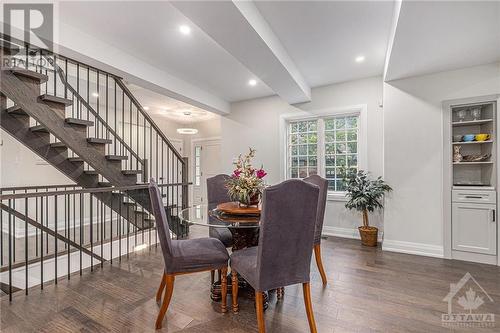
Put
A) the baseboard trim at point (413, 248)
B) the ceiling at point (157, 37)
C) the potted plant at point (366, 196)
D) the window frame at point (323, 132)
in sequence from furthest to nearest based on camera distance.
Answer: the window frame at point (323, 132) < the potted plant at point (366, 196) < the baseboard trim at point (413, 248) < the ceiling at point (157, 37)

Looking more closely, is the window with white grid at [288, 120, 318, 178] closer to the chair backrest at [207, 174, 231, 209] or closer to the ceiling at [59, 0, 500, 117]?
the ceiling at [59, 0, 500, 117]

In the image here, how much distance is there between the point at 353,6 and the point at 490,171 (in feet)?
8.97

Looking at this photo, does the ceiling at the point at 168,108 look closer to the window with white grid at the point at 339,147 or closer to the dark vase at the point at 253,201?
the window with white grid at the point at 339,147

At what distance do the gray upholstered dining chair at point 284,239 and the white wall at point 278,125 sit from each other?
2.74 meters

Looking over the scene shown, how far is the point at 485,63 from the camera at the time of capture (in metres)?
2.91

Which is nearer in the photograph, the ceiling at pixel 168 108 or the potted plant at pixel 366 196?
the potted plant at pixel 366 196

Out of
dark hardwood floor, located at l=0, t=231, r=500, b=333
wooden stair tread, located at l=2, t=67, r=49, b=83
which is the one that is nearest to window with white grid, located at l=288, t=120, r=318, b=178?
dark hardwood floor, located at l=0, t=231, r=500, b=333

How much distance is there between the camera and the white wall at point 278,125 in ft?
12.7

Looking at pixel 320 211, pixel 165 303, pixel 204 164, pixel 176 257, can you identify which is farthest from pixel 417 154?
pixel 204 164

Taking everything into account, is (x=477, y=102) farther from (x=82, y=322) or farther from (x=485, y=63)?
(x=82, y=322)

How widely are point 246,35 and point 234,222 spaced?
168 centimetres

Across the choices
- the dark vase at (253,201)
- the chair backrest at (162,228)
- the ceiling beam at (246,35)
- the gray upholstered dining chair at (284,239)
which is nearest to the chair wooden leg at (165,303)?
the chair backrest at (162,228)

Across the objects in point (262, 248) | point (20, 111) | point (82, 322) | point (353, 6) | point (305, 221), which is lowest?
point (82, 322)

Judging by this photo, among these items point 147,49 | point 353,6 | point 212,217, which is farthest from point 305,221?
point 147,49
